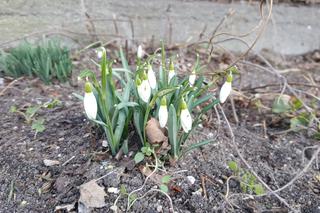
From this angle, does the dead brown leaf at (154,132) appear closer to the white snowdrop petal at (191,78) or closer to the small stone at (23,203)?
the white snowdrop petal at (191,78)

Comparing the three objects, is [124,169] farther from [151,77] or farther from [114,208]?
[151,77]

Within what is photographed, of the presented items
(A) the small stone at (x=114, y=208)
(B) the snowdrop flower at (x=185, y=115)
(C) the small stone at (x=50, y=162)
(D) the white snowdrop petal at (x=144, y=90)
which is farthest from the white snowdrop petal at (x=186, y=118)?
(C) the small stone at (x=50, y=162)

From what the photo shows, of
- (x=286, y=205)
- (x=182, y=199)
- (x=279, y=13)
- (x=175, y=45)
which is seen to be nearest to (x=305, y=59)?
(x=279, y=13)

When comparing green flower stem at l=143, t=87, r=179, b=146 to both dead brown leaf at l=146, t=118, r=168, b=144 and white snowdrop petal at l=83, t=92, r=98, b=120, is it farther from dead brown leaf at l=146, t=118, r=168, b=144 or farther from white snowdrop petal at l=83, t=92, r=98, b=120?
white snowdrop petal at l=83, t=92, r=98, b=120

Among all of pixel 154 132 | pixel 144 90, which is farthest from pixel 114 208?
pixel 144 90

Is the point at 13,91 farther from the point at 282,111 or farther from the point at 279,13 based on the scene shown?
the point at 279,13
